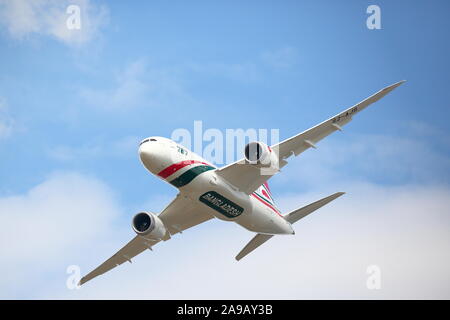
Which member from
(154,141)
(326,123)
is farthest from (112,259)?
(326,123)

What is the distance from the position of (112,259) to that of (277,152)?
14985 millimetres

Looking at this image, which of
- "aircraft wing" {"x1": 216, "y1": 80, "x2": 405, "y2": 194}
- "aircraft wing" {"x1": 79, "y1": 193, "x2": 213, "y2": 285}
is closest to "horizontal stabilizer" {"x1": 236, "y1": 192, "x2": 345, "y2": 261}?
"aircraft wing" {"x1": 79, "y1": 193, "x2": 213, "y2": 285}

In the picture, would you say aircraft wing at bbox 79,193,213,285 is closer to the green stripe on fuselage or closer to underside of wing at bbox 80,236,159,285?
underside of wing at bbox 80,236,159,285

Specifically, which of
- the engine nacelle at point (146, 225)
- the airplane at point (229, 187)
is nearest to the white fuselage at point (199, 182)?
the airplane at point (229, 187)

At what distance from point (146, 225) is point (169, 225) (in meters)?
2.50

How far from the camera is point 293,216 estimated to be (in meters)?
49.0

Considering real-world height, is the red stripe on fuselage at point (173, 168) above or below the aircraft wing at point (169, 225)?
above

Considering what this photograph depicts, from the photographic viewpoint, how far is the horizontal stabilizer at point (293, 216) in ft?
154

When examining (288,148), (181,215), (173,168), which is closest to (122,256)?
(181,215)

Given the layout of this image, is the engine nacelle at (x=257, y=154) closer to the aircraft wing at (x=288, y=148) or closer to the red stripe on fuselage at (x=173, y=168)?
the aircraft wing at (x=288, y=148)

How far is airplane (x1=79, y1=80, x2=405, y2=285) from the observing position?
41562 millimetres

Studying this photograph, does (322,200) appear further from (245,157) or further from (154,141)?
(154,141)

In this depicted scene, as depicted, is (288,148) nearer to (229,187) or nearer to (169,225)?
(229,187)

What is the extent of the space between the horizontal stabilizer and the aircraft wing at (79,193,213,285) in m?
3.69
